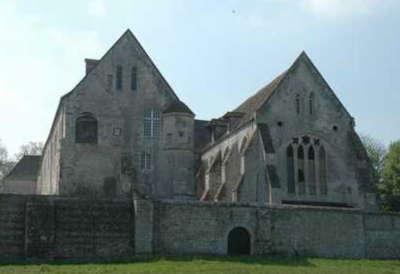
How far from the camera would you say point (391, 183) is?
69812 millimetres

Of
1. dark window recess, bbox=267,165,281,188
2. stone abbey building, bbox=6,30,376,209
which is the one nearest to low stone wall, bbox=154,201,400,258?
dark window recess, bbox=267,165,281,188

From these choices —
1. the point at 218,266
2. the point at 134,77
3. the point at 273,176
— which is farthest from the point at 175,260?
the point at 134,77

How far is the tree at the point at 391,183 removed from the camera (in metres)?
69.0

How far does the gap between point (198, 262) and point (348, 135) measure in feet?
69.6

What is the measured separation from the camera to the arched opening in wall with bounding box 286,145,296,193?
161 feet

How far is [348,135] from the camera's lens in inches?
2016

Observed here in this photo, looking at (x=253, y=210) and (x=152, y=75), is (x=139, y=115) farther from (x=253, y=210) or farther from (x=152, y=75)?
(x=253, y=210)

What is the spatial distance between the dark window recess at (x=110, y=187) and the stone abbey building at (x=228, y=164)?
0.07 meters

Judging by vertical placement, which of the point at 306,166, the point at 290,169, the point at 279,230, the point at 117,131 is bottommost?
the point at 279,230

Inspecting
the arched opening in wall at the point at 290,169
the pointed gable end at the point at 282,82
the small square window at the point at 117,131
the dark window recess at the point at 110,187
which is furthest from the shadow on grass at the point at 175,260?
the small square window at the point at 117,131

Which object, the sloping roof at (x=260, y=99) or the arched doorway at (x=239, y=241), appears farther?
the sloping roof at (x=260, y=99)

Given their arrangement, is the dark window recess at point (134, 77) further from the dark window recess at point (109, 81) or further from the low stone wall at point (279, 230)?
the low stone wall at point (279, 230)

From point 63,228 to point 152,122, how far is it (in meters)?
18.7

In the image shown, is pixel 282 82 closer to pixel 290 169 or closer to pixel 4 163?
pixel 290 169
